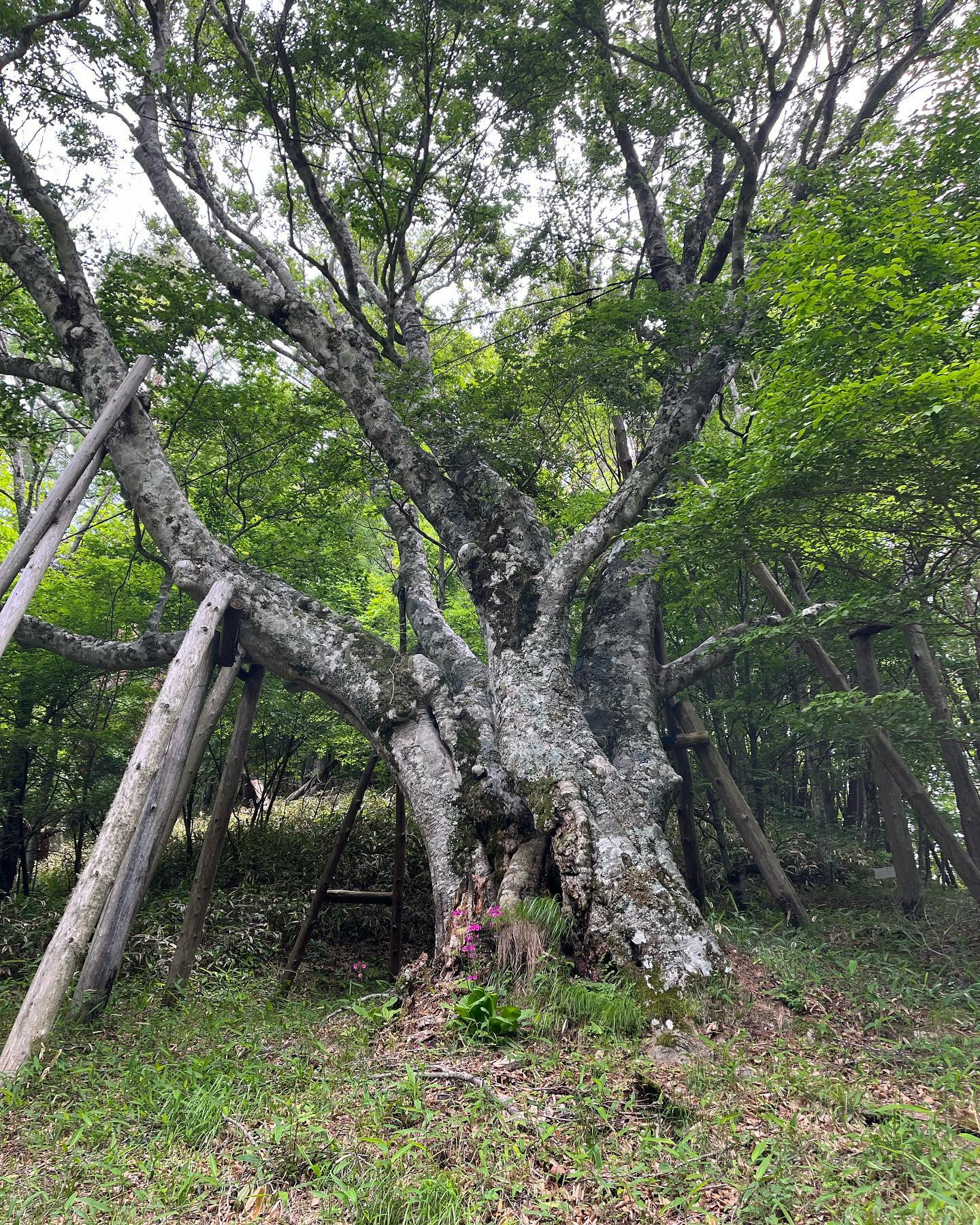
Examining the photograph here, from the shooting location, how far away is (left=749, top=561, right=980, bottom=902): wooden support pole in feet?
19.4

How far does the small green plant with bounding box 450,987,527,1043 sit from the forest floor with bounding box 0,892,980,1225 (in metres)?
0.07

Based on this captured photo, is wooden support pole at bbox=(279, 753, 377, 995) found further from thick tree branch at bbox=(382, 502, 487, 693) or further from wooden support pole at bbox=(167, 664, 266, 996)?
thick tree branch at bbox=(382, 502, 487, 693)

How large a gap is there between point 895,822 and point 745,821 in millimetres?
1710

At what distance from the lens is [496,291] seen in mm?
8898

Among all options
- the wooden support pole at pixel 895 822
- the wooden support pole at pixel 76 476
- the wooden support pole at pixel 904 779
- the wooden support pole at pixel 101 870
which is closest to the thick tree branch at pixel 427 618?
the wooden support pole at pixel 101 870

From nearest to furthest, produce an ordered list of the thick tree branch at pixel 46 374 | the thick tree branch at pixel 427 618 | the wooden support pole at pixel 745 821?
the thick tree branch at pixel 427 618, the thick tree branch at pixel 46 374, the wooden support pole at pixel 745 821

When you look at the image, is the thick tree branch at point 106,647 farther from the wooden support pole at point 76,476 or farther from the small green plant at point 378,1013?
the small green plant at point 378,1013

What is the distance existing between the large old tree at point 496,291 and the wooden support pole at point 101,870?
90cm

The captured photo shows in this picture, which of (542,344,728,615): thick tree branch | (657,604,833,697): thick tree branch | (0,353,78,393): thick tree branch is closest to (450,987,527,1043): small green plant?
(542,344,728,615): thick tree branch

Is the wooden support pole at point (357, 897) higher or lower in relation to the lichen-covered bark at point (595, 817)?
lower

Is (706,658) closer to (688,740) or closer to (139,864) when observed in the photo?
(688,740)

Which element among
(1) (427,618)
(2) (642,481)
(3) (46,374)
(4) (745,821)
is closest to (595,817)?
(1) (427,618)


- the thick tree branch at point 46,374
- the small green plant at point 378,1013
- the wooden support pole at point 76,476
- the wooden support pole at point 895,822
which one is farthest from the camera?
the wooden support pole at point 895,822

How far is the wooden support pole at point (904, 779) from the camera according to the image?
19.4 feet
